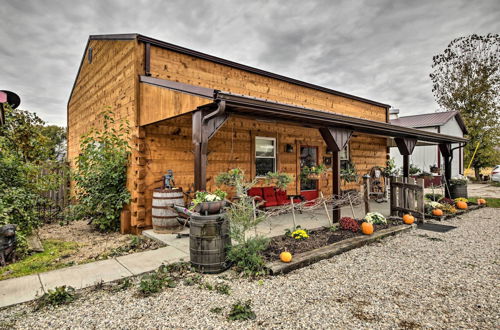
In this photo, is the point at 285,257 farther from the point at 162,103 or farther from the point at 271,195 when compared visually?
the point at 271,195

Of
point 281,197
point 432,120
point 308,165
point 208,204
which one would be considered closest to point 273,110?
point 208,204

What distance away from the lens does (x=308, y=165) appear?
9.02 m

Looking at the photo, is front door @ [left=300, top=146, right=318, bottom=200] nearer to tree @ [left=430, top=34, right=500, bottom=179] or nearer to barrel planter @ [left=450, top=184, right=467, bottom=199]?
barrel planter @ [left=450, top=184, right=467, bottom=199]

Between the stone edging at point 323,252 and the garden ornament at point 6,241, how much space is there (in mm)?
3506

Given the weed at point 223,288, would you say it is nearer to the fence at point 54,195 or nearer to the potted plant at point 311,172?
the fence at point 54,195

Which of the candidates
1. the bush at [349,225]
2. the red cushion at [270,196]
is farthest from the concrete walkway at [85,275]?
the red cushion at [270,196]

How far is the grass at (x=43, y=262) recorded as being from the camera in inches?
140

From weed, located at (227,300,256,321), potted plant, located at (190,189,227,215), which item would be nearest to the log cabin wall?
potted plant, located at (190,189,227,215)

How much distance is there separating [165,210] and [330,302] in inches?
135

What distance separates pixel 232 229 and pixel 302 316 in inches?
57.4

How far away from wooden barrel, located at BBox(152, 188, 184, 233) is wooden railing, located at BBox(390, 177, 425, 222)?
5.18 meters

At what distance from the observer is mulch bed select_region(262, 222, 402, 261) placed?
4.10m

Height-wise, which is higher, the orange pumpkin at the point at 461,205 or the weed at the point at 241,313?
the orange pumpkin at the point at 461,205

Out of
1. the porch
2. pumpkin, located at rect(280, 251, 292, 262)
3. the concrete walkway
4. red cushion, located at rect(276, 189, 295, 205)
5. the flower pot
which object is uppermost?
the flower pot
